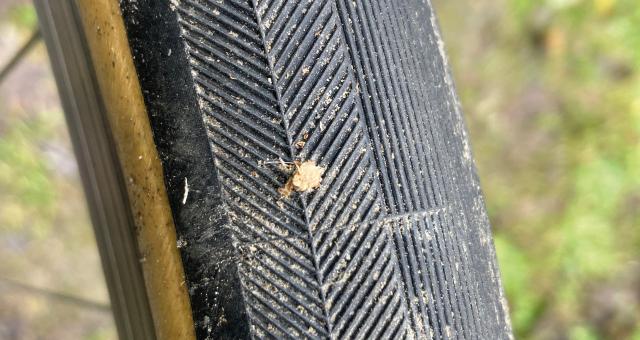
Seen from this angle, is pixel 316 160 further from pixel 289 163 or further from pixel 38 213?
pixel 38 213

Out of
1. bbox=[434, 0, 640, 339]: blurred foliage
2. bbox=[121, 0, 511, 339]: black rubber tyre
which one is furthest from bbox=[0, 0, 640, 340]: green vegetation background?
bbox=[121, 0, 511, 339]: black rubber tyre

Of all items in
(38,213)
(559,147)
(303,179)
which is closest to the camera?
(303,179)

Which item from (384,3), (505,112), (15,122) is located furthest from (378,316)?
(505,112)

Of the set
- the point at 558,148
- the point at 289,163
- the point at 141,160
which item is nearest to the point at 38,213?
the point at 141,160

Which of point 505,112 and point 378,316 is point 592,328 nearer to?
point 505,112

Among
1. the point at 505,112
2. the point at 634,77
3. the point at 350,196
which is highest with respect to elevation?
the point at 634,77

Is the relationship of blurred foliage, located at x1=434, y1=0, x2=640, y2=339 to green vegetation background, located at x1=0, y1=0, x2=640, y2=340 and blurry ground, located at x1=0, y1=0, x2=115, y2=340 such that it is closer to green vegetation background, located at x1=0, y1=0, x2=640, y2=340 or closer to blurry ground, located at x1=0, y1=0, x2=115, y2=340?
green vegetation background, located at x1=0, y1=0, x2=640, y2=340

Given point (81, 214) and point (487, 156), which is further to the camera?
point (487, 156)
